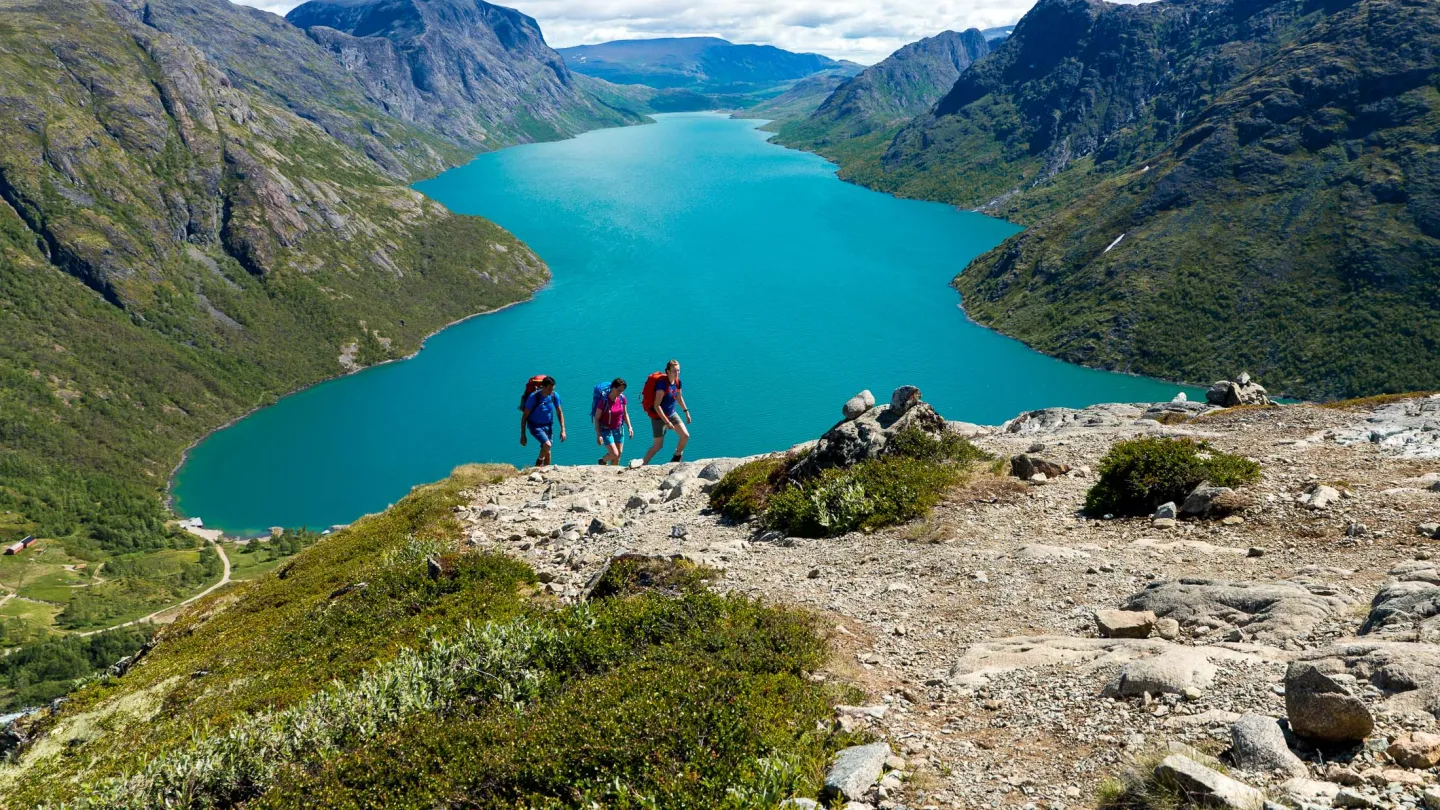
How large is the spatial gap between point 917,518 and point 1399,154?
240 meters

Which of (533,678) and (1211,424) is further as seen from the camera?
(1211,424)

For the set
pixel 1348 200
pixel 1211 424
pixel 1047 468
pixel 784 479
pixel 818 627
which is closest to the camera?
pixel 818 627

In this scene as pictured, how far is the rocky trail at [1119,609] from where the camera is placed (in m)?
8.20

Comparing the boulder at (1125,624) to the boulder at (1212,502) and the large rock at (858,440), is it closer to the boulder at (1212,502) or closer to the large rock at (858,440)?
the boulder at (1212,502)

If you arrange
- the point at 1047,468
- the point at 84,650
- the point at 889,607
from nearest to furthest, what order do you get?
the point at 889,607
the point at 1047,468
the point at 84,650

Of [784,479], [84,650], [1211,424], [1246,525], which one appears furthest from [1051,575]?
[84,650]

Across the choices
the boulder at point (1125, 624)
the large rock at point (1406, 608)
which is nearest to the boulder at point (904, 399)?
the boulder at point (1125, 624)

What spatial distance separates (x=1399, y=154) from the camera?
191 m

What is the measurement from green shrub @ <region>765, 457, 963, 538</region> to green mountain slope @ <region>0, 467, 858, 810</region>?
441 centimetres

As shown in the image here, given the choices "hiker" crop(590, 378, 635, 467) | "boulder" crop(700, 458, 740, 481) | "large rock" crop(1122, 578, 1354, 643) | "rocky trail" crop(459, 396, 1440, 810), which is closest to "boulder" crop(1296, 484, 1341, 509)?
"rocky trail" crop(459, 396, 1440, 810)

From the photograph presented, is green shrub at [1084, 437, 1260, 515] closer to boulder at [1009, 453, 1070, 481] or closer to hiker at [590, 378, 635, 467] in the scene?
boulder at [1009, 453, 1070, 481]

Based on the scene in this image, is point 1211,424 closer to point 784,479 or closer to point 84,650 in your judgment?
point 784,479

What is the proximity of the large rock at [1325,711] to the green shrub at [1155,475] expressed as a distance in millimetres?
9960

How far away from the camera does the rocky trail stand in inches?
323
